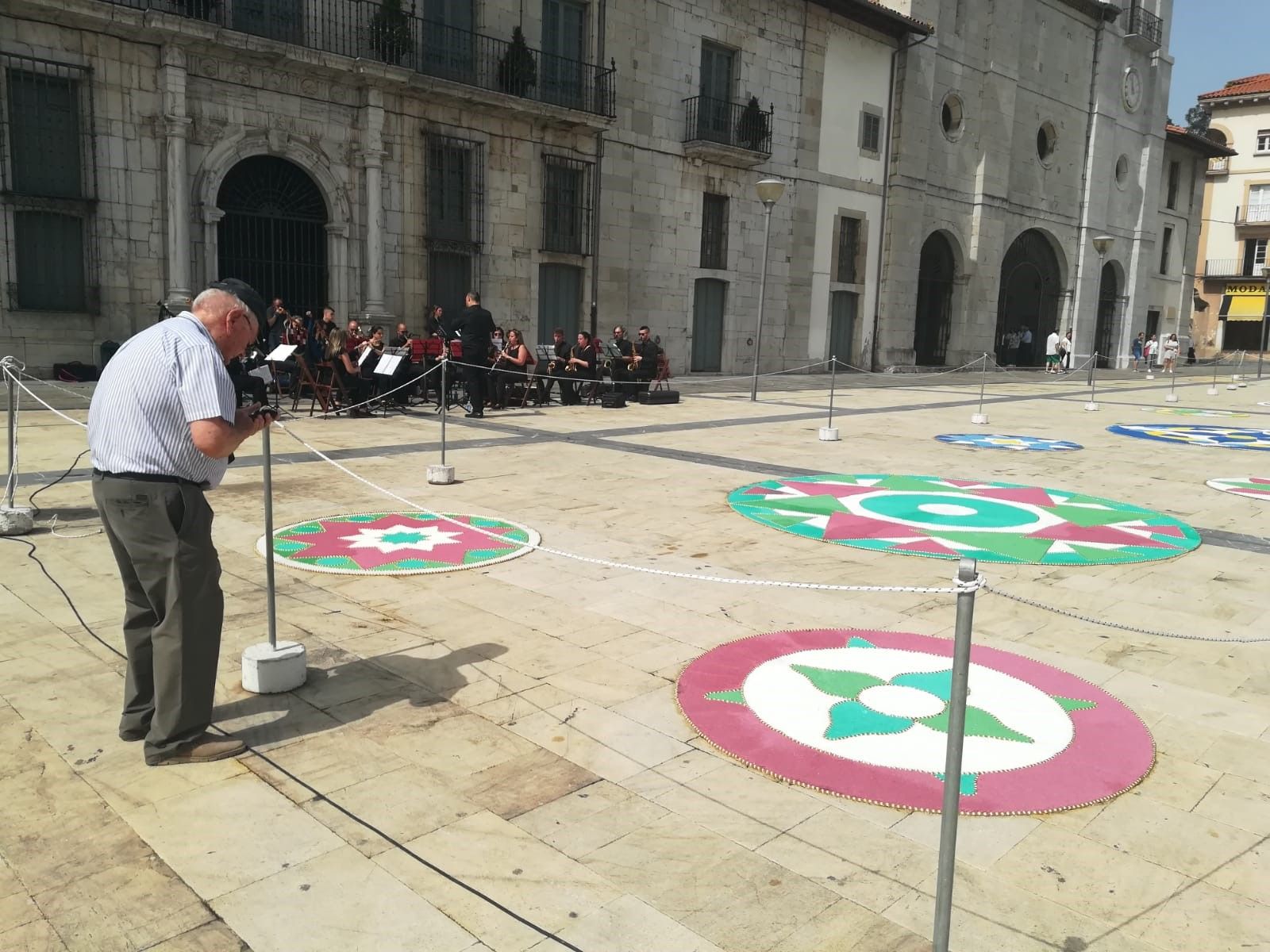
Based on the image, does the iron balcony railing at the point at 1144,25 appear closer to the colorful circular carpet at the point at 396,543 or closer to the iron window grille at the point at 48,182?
the iron window grille at the point at 48,182

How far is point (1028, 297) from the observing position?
38.3 meters

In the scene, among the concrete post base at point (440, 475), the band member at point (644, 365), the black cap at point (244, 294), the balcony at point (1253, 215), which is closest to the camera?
the black cap at point (244, 294)

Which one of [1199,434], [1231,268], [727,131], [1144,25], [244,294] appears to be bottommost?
[1199,434]

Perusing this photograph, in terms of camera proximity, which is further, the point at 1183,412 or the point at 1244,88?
the point at 1244,88

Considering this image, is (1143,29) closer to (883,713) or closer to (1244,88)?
(1244,88)

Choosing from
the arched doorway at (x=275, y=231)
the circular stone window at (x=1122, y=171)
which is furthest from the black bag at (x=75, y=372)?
the circular stone window at (x=1122, y=171)

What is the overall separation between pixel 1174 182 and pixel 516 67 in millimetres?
38690

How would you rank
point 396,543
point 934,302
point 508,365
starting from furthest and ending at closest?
point 934,302 < point 508,365 < point 396,543

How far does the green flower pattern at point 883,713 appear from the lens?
12.9ft

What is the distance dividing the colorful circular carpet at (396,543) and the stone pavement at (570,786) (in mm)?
181

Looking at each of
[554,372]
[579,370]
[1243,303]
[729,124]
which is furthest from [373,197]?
[1243,303]

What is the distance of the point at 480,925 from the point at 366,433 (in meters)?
10.3

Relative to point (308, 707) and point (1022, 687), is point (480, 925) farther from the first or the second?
point (1022, 687)

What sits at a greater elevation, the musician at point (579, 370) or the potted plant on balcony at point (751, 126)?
the potted plant on balcony at point (751, 126)
